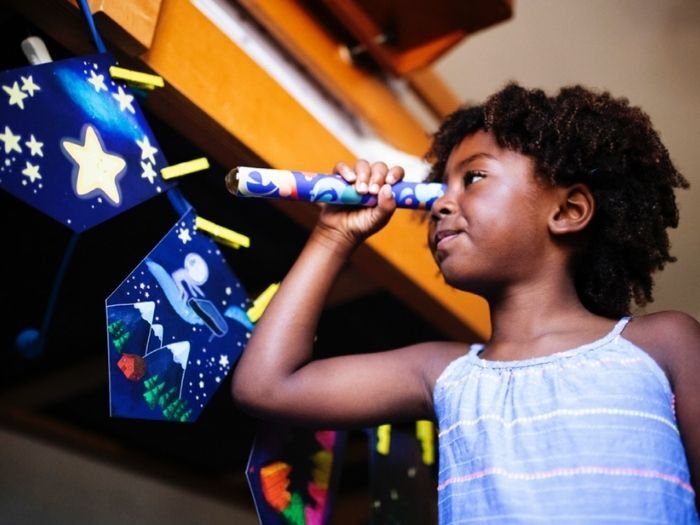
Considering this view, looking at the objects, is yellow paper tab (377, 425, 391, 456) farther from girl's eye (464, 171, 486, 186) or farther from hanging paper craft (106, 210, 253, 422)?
girl's eye (464, 171, 486, 186)

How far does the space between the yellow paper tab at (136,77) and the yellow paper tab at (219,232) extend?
15cm

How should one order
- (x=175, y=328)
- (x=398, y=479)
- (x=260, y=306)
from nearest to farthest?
1. (x=175, y=328)
2. (x=260, y=306)
3. (x=398, y=479)

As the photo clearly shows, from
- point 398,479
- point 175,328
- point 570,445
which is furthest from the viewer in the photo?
point 398,479

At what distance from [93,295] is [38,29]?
0.51m

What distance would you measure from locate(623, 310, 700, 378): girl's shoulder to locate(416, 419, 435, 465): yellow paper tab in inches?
18.6

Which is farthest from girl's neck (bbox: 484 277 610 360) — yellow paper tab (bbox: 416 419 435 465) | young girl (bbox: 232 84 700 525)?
yellow paper tab (bbox: 416 419 435 465)

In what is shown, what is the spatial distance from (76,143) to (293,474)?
453 millimetres

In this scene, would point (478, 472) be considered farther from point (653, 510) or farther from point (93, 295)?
point (93, 295)

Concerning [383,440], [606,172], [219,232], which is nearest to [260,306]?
[219,232]

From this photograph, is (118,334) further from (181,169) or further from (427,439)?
(427,439)

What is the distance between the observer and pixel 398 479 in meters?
1.18

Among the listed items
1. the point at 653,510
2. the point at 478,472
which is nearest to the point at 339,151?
the point at 478,472

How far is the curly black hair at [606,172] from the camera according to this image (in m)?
0.94

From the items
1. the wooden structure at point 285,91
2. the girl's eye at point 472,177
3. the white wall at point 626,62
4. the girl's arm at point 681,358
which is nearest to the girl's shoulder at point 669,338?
the girl's arm at point 681,358
